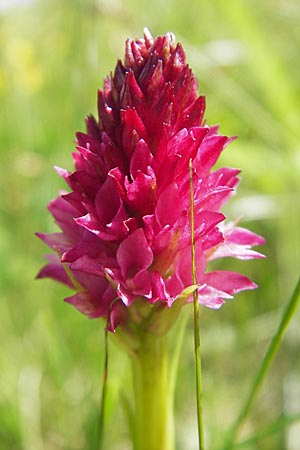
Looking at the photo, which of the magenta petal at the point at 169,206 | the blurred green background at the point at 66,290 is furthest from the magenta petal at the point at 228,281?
the blurred green background at the point at 66,290

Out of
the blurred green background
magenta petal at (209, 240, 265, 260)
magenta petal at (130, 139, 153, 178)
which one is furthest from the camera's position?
the blurred green background

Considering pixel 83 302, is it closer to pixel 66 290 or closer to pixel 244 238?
pixel 244 238

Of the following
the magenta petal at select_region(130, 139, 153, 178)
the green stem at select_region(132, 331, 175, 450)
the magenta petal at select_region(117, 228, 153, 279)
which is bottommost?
the green stem at select_region(132, 331, 175, 450)

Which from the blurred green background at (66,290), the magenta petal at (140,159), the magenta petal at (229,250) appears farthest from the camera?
the blurred green background at (66,290)

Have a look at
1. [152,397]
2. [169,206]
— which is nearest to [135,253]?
[169,206]

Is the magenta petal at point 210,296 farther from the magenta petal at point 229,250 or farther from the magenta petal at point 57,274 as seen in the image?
the magenta petal at point 57,274

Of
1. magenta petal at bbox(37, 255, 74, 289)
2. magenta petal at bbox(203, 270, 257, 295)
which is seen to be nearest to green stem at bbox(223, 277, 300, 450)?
magenta petal at bbox(203, 270, 257, 295)

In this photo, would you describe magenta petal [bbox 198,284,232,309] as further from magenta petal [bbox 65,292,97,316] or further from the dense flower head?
magenta petal [bbox 65,292,97,316]
